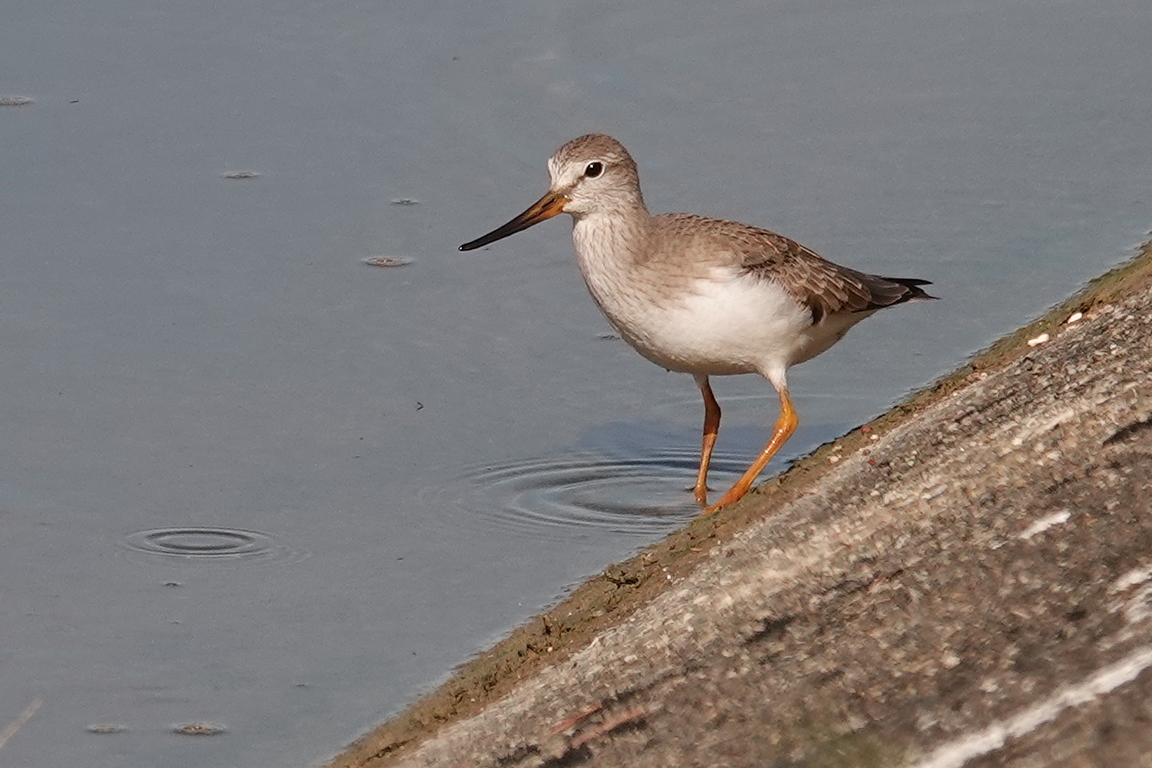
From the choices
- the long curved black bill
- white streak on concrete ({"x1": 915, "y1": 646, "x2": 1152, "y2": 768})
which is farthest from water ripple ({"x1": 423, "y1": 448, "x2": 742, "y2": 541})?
white streak on concrete ({"x1": 915, "y1": 646, "x2": 1152, "y2": 768})

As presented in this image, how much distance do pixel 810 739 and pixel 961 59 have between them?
7.27 metres

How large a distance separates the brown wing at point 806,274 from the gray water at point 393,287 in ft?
1.42

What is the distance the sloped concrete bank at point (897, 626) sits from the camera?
3.54 meters

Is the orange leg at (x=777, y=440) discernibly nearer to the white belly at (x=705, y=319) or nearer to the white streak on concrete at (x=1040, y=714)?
the white belly at (x=705, y=319)

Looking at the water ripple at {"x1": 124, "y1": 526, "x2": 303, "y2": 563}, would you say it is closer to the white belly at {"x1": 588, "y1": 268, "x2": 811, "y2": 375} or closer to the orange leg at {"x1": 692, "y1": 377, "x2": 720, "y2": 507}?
the white belly at {"x1": 588, "y1": 268, "x2": 811, "y2": 375}

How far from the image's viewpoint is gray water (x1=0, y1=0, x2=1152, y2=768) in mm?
5727

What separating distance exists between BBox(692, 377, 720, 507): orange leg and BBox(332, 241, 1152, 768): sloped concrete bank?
3.97ft

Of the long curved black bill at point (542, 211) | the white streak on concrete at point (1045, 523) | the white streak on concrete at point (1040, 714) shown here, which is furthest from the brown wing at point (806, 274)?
the white streak on concrete at point (1040, 714)

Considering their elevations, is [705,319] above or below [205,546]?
above

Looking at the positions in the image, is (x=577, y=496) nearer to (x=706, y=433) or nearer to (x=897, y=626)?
(x=706, y=433)

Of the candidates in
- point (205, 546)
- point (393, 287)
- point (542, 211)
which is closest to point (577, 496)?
point (542, 211)

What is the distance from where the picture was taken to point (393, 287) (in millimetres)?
8023

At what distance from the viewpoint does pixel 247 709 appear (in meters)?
5.19

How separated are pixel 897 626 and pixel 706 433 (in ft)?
10.6
